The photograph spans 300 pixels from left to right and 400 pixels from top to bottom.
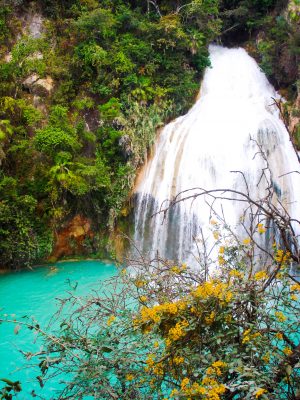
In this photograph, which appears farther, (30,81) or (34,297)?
(30,81)

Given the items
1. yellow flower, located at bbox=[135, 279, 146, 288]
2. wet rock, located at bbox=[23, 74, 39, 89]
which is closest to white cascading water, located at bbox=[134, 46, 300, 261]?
wet rock, located at bbox=[23, 74, 39, 89]

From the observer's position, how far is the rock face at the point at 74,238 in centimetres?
1120

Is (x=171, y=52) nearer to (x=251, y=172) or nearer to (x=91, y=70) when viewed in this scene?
(x=91, y=70)

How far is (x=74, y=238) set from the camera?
11.3 meters

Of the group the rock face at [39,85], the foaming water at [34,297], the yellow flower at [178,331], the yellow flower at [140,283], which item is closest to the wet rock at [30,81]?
the rock face at [39,85]

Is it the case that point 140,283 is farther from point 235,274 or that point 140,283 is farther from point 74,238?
point 74,238

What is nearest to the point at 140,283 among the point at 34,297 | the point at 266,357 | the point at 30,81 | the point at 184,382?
the point at 184,382

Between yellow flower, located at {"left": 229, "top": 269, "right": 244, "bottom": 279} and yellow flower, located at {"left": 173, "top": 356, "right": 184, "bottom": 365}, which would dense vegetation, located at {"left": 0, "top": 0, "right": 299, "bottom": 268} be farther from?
yellow flower, located at {"left": 173, "top": 356, "right": 184, "bottom": 365}

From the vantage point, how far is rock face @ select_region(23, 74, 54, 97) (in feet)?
38.4

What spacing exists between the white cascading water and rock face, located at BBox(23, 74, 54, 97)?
11.8 feet

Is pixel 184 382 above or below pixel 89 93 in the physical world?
below

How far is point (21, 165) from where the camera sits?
10758 mm

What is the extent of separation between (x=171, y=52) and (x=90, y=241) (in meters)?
6.69

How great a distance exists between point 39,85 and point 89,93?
1.47 m
